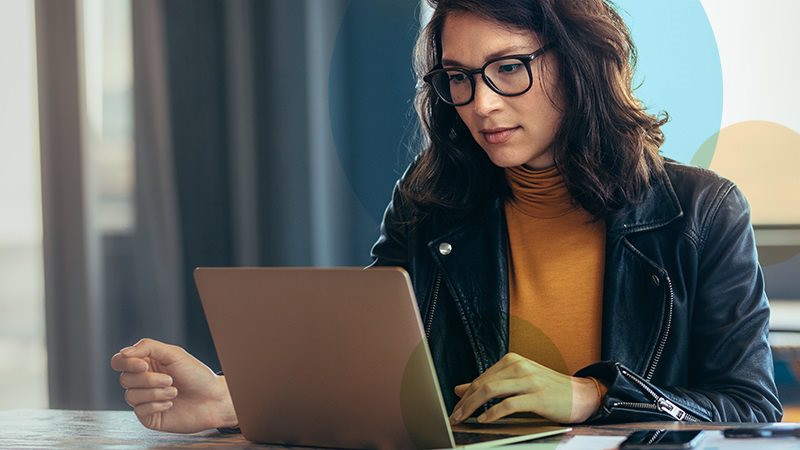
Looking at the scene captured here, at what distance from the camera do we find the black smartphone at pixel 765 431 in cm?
97

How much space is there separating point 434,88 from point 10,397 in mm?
2154

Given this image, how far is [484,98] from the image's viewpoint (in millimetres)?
1486

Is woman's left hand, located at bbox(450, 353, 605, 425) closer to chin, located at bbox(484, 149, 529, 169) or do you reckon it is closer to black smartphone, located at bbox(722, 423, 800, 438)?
black smartphone, located at bbox(722, 423, 800, 438)

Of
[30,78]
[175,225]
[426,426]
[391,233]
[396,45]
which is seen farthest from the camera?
[30,78]

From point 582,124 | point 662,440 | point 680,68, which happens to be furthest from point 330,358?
point 680,68

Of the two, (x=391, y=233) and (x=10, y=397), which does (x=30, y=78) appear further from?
(x=391, y=233)

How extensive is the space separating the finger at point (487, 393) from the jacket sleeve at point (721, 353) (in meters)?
0.11

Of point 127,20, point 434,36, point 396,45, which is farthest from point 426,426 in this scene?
point 127,20

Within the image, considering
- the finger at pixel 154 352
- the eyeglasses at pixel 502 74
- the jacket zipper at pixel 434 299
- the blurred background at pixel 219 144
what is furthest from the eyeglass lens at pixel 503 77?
the blurred background at pixel 219 144

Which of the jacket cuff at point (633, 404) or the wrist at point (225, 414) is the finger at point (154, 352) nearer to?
the wrist at point (225, 414)

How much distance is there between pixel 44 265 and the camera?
293 cm

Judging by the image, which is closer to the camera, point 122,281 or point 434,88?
point 434,88

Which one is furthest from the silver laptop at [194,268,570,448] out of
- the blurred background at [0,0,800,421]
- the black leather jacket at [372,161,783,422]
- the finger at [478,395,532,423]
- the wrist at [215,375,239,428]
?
the blurred background at [0,0,800,421]

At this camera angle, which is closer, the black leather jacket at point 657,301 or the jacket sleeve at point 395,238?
the black leather jacket at point 657,301
